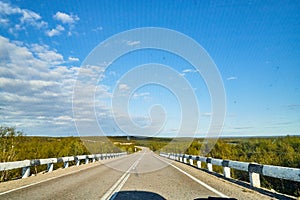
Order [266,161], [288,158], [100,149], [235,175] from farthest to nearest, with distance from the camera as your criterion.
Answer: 1. [100,149]
2. [235,175]
3. [266,161]
4. [288,158]

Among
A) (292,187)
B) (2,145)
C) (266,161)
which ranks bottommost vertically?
(292,187)

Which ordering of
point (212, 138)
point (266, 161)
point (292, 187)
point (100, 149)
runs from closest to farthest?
point (292, 187)
point (266, 161)
point (212, 138)
point (100, 149)

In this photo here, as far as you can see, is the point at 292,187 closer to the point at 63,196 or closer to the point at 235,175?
the point at 235,175

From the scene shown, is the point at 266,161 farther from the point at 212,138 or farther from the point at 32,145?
the point at 212,138

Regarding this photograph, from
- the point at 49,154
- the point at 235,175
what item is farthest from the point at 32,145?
the point at 235,175

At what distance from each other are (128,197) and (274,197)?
Answer: 3993 mm

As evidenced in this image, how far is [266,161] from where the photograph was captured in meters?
15.9

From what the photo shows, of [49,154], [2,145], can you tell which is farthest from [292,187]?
[49,154]

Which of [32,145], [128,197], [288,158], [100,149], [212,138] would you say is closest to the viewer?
[128,197]

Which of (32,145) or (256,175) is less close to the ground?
(32,145)

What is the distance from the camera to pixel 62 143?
133ft

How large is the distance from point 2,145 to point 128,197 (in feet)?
47.1

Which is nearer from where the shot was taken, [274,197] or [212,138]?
[274,197]

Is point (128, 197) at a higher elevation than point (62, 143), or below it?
below
